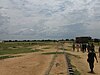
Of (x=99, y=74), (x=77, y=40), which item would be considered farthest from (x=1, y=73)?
(x=77, y=40)

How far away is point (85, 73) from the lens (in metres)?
20.2

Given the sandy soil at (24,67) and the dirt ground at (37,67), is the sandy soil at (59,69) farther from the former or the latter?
the sandy soil at (24,67)

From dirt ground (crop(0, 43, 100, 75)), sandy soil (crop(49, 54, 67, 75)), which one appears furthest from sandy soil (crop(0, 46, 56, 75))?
sandy soil (crop(49, 54, 67, 75))

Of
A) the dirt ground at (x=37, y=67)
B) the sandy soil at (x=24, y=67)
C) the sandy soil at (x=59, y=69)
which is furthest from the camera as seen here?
the sandy soil at (x=24, y=67)

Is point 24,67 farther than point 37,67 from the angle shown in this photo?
Yes

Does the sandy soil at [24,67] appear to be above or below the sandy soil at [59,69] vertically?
below

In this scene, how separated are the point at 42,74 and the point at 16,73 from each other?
2154 mm

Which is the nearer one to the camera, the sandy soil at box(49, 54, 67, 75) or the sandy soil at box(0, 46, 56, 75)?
the sandy soil at box(49, 54, 67, 75)

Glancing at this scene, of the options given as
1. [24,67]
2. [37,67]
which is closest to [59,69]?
[37,67]

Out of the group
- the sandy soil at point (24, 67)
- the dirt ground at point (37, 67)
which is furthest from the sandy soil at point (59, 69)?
the sandy soil at point (24, 67)

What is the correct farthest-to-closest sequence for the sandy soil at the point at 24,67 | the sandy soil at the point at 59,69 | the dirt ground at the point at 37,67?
the sandy soil at the point at 24,67, the dirt ground at the point at 37,67, the sandy soil at the point at 59,69

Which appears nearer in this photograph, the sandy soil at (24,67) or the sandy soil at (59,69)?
the sandy soil at (59,69)

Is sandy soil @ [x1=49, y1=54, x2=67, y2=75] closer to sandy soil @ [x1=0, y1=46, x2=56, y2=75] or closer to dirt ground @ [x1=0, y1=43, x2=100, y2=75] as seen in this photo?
dirt ground @ [x1=0, y1=43, x2=100, y2=75]

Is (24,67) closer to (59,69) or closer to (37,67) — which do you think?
(37,67)
